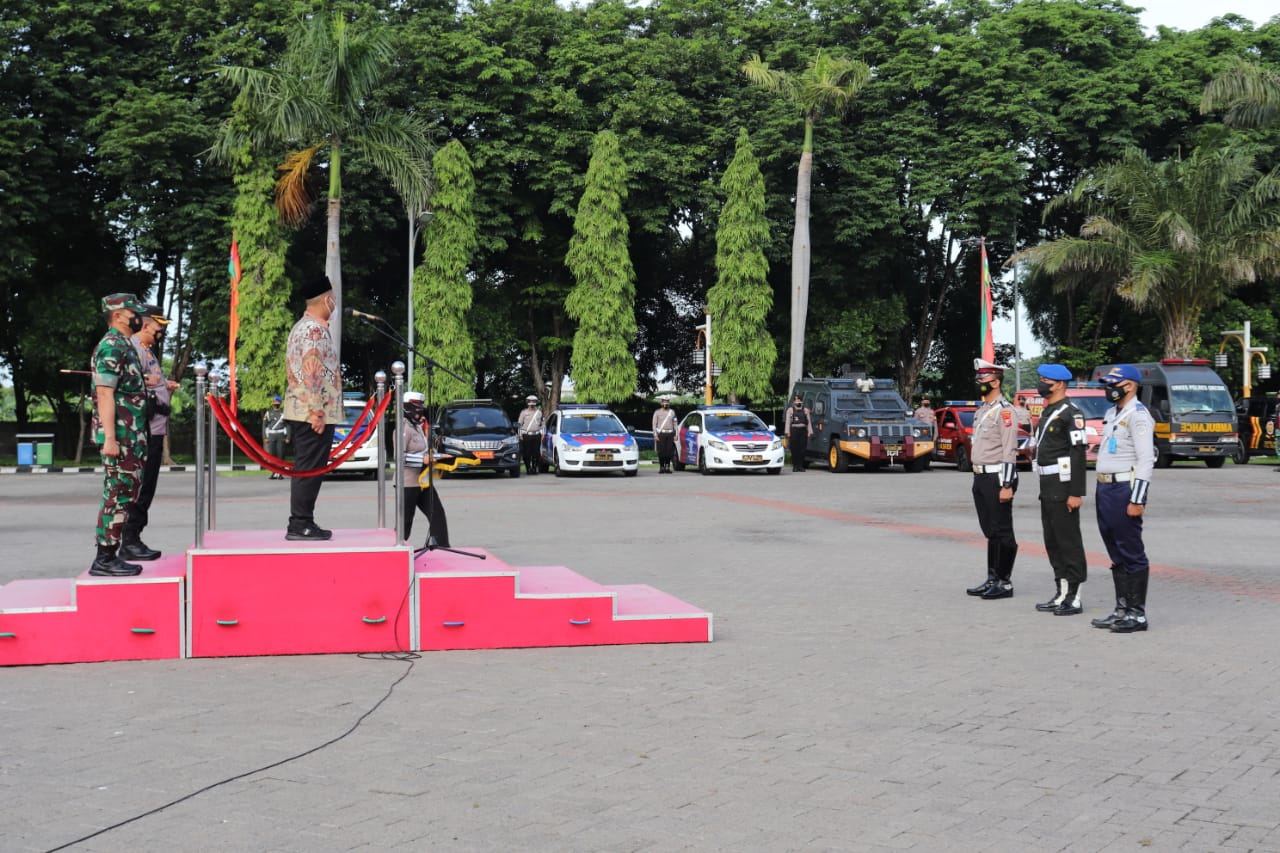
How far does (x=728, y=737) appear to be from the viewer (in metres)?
6.04

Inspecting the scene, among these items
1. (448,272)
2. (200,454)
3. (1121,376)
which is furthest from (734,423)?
(200,454)

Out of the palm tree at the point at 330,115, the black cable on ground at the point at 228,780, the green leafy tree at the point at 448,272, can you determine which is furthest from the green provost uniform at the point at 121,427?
the green leafy tree at the point at 448,272

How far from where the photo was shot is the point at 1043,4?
46.6 metres

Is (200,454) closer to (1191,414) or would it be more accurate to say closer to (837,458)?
(837,458)

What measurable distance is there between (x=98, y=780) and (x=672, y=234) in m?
44.2

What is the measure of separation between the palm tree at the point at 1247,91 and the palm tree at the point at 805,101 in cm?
1053

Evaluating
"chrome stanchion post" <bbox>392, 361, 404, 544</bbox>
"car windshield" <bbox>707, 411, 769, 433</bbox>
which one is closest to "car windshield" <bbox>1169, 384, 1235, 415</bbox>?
"car windshield" <bbox>707, 411, 769, 433</bbox>

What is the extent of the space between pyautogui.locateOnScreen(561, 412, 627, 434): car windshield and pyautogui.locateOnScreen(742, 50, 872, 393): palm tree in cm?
1055

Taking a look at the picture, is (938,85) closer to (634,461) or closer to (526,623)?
(634,461)

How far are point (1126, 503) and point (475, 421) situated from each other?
22.6 metres

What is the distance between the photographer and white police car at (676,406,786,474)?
3097 centimetres

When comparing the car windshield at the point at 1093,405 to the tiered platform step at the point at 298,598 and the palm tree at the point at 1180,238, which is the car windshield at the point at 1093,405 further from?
the tiered platform step at the point at 298,598

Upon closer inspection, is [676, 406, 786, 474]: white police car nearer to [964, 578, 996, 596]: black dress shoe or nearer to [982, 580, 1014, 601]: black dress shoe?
[964, 578, 996, 596]: black dress shoe

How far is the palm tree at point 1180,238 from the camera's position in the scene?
3853cm
